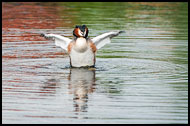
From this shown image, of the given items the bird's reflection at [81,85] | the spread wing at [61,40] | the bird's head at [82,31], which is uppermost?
the bird's head at [82,31]

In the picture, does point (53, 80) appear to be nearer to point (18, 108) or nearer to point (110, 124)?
point (18, 108)

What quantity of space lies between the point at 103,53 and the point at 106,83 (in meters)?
4.23

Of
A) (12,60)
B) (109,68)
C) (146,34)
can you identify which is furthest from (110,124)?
(146,34)

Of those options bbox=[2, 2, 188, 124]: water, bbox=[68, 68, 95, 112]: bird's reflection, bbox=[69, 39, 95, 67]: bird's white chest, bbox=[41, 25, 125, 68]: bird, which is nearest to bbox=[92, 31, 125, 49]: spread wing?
bbox=[41, 25, 125, 68]: bird

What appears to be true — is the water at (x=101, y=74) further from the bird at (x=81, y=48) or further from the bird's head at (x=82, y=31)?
the bird's head at (x=82, y=31)

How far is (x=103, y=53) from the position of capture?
1759cm

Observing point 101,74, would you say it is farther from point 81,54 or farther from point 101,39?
point 101,39

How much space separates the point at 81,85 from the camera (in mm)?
13219

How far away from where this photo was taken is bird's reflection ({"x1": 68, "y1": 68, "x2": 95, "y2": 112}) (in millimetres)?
11748

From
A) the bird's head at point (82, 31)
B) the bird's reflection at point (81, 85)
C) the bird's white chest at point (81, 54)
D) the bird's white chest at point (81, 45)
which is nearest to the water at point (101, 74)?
the bird's reflection at point (81, 85)

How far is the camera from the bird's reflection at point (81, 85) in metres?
11.7

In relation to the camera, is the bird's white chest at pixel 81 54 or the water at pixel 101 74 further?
the bird's white chest at pixel 81 54

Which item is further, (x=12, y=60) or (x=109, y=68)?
(x=12, y=60)

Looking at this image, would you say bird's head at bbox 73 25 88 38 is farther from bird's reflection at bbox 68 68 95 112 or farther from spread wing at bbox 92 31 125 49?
bird's reflection at bbox 68 68 95 112
